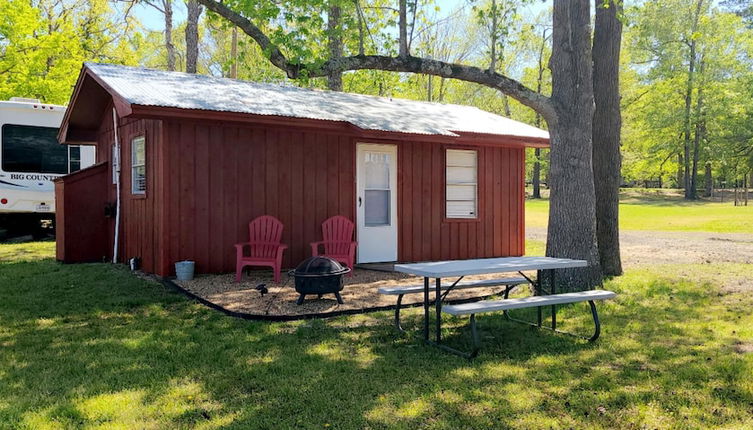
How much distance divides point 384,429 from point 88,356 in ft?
8.09

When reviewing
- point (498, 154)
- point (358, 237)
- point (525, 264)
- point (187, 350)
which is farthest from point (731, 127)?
point (187, 350)

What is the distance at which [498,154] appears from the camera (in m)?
10.0

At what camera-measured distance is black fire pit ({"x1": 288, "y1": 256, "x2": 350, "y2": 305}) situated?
560cm

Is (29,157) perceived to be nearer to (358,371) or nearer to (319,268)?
(319,268)

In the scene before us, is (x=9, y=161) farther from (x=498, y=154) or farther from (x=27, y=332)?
(x=498, y=154)

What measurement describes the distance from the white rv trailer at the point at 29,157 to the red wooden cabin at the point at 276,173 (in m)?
1.93

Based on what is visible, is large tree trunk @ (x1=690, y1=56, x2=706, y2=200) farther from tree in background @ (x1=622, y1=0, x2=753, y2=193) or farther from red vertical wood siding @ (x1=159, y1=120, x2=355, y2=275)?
red vertical wood siding @ (x1=159, y1=120, x2=355, y2=275)

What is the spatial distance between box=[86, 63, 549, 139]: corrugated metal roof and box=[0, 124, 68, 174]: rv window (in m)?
4.69

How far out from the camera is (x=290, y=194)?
8266mm

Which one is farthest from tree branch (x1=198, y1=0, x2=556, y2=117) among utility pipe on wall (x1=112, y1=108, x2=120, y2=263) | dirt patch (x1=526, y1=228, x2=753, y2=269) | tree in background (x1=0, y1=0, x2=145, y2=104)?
tree in background (x1=0, y1=0, x2=145, y2=104)

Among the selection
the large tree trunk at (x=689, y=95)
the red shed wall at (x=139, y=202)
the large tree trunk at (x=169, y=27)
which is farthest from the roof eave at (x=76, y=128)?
the large tree trunk at (x=689, y=95)

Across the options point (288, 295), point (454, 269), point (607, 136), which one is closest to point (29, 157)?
point (288, 295)

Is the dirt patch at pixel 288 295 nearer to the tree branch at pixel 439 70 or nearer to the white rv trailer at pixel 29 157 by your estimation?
the tree branch at pixel 439 70

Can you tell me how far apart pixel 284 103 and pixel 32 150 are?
7151mm
